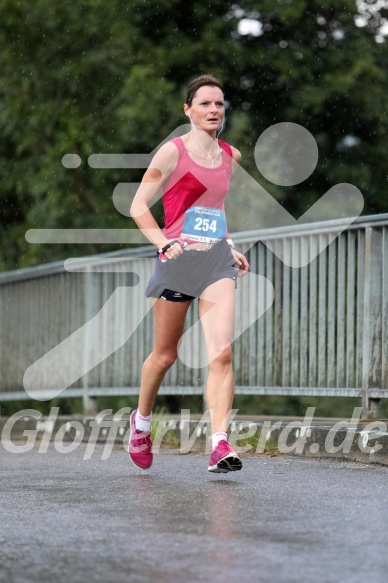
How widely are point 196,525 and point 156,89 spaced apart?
1389 cm

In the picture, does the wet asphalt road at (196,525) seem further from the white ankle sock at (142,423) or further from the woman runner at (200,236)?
the woman runner at (200,236)

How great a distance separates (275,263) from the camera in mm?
9664

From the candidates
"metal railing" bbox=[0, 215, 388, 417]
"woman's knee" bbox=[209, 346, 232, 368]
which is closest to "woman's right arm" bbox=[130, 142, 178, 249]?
"woman's knee" bbox=[209, 346, 232, 368]

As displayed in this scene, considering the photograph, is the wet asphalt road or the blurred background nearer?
the wet asphalt road

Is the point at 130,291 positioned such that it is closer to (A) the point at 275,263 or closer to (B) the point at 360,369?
(A) the point at 275,263

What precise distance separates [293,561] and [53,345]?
8.29 m

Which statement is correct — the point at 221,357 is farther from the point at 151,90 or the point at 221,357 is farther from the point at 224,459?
the point at 151,90

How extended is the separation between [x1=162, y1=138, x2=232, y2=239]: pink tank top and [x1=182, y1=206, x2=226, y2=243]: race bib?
0.03 meters

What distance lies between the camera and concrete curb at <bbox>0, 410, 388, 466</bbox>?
8.02m

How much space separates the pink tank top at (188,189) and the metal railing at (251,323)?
5.98 feet

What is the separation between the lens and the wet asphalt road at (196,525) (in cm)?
413

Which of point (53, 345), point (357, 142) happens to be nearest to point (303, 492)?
point (53, 345)

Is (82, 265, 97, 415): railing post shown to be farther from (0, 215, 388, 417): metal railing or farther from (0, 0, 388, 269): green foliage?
(0, 0, 388, 269): green foliage

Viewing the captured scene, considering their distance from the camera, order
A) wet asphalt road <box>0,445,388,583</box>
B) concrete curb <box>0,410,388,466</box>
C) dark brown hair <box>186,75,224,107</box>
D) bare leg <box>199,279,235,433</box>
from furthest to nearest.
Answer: concrete curb <box>0,410,388,466</box> → dark brown hair <box>186,75,224,107</box> → bare leg <box>199,279,235,433</box> → wet asphalt road <box>0,445,388,583</box>
